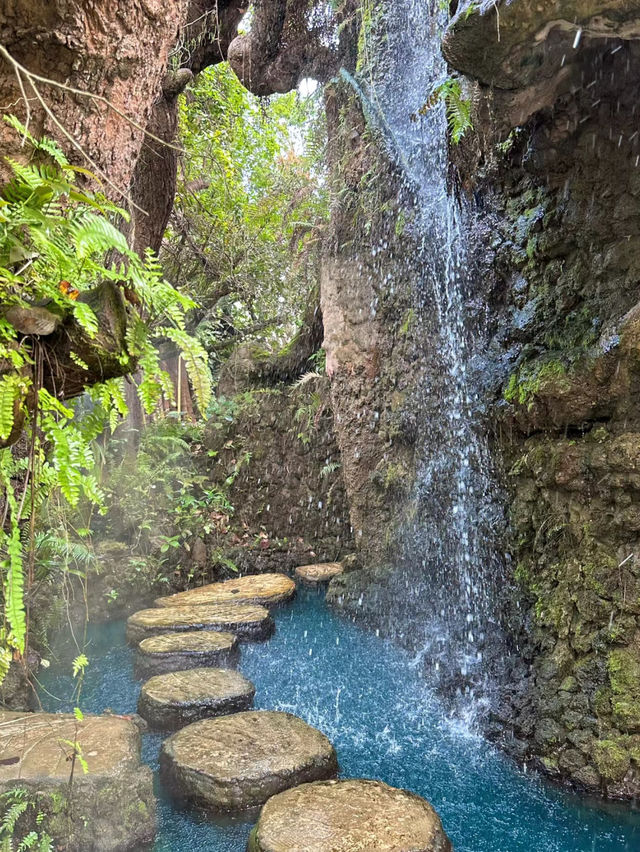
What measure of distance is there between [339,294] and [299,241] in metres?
2.82

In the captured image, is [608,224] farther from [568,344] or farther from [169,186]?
[169,186]

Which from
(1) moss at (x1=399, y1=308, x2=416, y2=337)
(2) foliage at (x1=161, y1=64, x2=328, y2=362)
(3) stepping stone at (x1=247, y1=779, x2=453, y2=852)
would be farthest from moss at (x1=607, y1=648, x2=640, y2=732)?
(2) foliage at (x1=161, y1=64, x2=328, y2=362)

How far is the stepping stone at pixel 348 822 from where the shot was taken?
8.64 feet

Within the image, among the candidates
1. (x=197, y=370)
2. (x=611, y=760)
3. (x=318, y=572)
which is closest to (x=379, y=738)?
(x=611, y=760)

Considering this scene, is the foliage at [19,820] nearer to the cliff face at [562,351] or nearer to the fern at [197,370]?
the fern at [197,370]

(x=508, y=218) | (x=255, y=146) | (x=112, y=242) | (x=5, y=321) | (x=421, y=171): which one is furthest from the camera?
(x=255, y=146)

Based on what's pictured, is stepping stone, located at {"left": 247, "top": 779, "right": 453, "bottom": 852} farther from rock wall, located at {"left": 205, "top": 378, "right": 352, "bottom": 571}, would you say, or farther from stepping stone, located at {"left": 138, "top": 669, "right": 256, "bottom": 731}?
rock wall, located at {"left": 205, "top": 378, "right": 352, "bottom": 571}

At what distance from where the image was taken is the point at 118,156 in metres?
2.54

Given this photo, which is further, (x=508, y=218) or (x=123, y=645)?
(x=123, y=645)

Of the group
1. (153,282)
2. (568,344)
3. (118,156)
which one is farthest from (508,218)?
(153,282)

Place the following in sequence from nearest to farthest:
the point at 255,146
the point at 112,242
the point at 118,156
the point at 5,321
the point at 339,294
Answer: the point at 5,321
the point at 112,242
the point at 118,156
the point at 339,294
the point at 255,146

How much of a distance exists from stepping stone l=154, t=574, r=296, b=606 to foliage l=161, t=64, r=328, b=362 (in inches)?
161

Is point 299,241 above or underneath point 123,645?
above

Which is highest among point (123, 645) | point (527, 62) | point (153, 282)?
point (527, 62)
